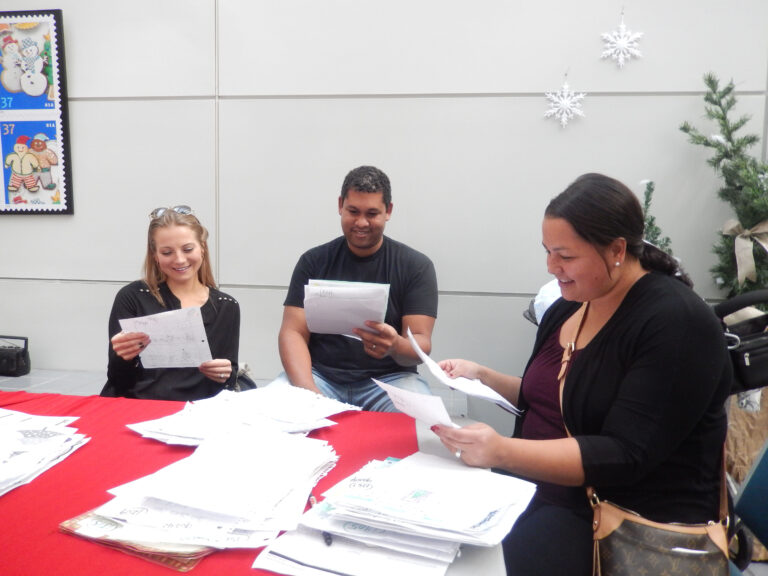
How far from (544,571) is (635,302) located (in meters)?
0.65

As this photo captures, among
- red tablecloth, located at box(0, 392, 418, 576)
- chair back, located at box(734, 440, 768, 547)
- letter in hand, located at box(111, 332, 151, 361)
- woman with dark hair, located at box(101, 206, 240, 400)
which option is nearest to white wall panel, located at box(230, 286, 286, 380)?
woman with dark hair, located at box(101, 206, 240, 400)

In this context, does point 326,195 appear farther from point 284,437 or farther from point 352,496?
point 352,496

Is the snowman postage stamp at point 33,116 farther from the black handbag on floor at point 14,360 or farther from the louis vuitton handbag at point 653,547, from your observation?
the louis vuitton handbag at point 653,547

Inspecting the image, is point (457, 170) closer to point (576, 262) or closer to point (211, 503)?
point (576, 262)

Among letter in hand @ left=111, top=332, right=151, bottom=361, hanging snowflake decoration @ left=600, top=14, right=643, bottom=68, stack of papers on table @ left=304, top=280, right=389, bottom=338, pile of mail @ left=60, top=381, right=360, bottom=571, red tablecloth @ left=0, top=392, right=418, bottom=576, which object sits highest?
hanging snowflake decoration @ left=600, top=14, right=643, bottom=68

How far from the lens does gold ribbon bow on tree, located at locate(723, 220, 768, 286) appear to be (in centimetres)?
263

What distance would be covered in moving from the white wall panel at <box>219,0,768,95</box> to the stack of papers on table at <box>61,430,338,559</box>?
2656 millimetres

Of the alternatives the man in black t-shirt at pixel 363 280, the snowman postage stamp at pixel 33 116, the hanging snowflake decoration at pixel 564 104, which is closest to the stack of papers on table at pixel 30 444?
the man in black t-shirt at pixel 363 280

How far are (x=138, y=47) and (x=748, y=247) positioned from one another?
3676mm

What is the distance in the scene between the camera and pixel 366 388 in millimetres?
2412

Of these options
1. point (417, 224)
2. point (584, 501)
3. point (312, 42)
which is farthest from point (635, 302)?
point (312, 42)

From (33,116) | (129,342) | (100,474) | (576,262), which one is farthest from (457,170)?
(33,116)

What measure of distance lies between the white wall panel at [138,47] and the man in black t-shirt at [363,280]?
165 cm

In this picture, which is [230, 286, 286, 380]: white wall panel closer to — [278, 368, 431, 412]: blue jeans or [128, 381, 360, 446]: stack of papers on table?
[278, 368, 431, 412]: blue jeans
